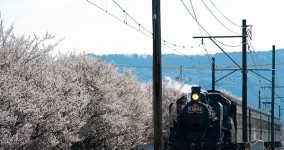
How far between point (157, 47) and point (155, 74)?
36.4 inches

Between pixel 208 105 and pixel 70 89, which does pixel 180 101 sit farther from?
pixel 70 89

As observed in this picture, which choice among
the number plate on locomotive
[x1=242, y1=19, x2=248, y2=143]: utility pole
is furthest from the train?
[x1=242, y1=19, x2=248, y2=143]: utility pole

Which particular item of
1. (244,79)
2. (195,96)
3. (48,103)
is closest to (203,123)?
(195,96)

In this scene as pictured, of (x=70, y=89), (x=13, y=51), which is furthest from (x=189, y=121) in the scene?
(x=13, y=51)

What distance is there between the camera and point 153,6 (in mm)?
18062

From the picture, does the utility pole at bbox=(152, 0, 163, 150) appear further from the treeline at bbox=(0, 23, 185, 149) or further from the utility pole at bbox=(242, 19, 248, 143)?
the utility pole at bbox=(242, 19, 248, 143)

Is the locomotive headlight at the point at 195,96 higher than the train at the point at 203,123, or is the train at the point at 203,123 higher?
the locomotive headlight at the point at 195,96

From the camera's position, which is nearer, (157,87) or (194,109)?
(157,87)

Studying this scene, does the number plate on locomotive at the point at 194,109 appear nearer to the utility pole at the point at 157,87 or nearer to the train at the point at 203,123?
the train at the point at 203,123

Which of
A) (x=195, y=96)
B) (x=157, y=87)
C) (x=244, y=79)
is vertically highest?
(x=157, y=87)

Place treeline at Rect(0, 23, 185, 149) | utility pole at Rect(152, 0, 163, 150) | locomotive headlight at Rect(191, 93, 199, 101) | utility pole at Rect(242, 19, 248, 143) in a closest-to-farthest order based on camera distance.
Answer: treeline at Rect(0, 23, 185, 149) → utility pole at Rect(152, 0, 163, 150) → locomotive headlight at Rect(191, 93, 199, 101) → utility pole at Rect(242, 19, 248, 143)

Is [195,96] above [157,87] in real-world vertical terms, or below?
below

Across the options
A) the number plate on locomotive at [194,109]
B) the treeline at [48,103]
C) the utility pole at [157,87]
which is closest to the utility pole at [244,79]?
the number plate on locomotive at [194,109]

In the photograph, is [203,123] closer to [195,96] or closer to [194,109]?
[194,109]
